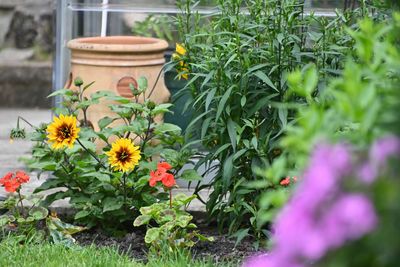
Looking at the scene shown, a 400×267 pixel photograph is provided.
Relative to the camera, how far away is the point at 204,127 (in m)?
3.84

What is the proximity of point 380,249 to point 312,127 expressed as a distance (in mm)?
234

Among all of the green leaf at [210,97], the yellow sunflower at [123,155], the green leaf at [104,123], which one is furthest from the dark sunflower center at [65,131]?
the green leaf at [210,97]

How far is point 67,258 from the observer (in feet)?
11.6

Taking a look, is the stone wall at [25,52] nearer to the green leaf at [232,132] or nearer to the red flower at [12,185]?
the red flower at [12,185]

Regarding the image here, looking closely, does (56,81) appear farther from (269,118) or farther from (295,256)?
(295,256)

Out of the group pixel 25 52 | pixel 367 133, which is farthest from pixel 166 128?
pixel 25 52

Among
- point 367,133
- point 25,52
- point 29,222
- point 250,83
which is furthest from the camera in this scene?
point 25,52

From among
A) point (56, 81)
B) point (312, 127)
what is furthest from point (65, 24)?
point (312, 127)

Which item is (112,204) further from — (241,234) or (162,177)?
(241,234)

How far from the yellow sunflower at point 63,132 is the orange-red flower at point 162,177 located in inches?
15.4

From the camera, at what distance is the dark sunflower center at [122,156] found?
3.94 m

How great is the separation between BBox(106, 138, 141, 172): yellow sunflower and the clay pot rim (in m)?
1.14

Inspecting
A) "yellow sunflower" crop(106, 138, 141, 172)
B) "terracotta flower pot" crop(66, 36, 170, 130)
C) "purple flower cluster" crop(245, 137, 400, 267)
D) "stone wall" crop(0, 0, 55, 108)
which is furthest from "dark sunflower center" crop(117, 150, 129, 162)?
"stone wall" crop(0, 0, 55, 108)

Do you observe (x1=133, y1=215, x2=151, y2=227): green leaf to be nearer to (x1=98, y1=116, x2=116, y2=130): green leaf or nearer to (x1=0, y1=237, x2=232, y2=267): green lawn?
(x1=0, y1=237, x2=232, y2=267): green lawn
